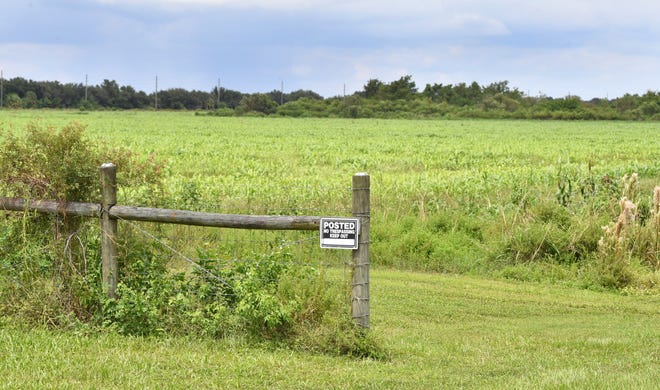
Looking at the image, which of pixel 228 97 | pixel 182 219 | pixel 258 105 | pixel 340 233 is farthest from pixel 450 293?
pixel 228 97

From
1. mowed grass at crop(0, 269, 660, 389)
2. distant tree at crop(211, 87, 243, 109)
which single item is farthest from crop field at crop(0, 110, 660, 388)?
distant tree at crop(211, 87, 243, 109)

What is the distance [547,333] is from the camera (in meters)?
9.88

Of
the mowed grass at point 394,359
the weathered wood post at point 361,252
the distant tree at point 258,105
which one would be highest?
the distant tree at point 258,105

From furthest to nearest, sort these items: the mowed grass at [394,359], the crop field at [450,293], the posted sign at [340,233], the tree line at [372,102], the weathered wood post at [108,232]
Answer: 1. the tree line at [372,102]
2. the weathered wood post at [108,232]
3. the posted sign at [340,233]
4. the crop field at [450,293]
5. the mowed grass at [394,359]

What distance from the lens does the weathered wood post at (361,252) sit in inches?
312

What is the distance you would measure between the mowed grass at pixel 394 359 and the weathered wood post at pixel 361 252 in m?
0.52

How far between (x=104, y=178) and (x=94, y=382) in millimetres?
2362

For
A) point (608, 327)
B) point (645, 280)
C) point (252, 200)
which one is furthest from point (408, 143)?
point (608, 327)

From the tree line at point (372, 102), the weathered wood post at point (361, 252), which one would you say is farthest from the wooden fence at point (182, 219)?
the tree line at point (372, 102)

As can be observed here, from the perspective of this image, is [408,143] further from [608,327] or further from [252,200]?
[608,327]

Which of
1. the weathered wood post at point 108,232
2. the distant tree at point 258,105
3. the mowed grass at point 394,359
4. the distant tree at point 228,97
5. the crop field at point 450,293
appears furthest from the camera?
the distant tree at point 228,97

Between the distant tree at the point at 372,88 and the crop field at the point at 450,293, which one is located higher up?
the distant tree at the point at 372,88

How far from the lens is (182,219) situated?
27.0ft

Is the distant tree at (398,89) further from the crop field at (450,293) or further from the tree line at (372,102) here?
the crop field at (450,293)
